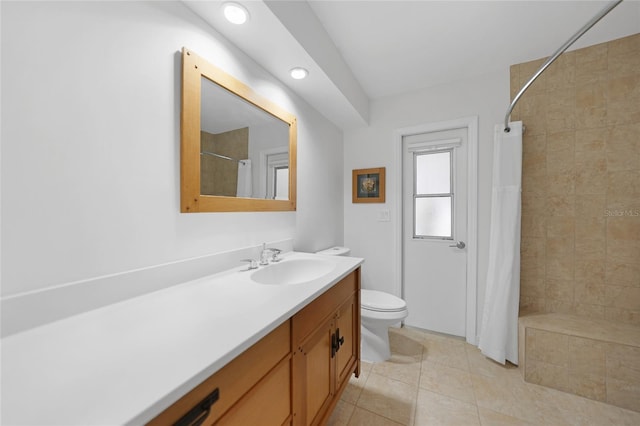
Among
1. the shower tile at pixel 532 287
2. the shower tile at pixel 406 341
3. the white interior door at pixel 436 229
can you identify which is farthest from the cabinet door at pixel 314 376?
the shower tile at pixel 532 287

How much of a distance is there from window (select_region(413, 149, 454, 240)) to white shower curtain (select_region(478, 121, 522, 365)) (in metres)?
0.41

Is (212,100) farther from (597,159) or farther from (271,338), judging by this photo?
(597,159)

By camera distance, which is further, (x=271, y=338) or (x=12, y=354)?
(x=271, y=338)

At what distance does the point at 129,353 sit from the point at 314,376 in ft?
2.48

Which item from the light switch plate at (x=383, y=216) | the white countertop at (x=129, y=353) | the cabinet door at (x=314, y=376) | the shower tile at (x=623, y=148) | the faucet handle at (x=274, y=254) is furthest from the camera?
the light switch plate at (x=383, y=216)

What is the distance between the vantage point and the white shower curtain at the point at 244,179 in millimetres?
1343

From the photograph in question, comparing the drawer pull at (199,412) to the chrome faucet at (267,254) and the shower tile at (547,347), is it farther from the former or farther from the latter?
the shower tile at (547,347)

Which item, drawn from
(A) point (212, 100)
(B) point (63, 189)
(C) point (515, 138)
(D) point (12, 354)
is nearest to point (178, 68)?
(A) point (212, 100)

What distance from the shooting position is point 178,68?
101cm

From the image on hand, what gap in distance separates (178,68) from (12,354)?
1034mm

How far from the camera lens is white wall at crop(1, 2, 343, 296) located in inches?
25.4

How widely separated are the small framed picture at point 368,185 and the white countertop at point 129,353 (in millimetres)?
1760

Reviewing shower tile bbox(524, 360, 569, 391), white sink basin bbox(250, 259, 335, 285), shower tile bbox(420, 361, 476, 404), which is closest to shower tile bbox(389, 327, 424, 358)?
shower tile bbox(420, 361, 476, 404)

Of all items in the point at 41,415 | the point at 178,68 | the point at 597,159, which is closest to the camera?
the point at 41,415
